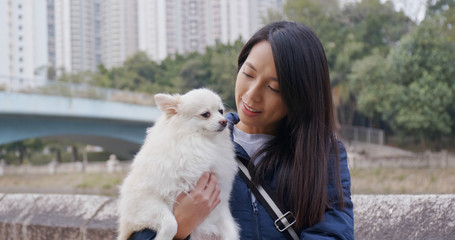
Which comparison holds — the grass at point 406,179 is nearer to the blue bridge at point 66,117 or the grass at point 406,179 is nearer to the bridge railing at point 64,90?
the blue bridge at point 66,117

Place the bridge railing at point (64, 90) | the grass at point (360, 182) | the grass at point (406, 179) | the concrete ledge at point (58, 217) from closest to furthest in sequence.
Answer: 1. the concrete ledge at point (58, 217)
2. the grass at point (406, 179)
3. the grass at point (360, 182)
4. the bridge railing at point (64, 90)

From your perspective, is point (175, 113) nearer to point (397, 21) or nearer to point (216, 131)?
point (216, 131)

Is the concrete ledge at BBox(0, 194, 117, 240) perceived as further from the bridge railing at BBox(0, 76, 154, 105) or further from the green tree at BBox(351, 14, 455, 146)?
the green tree at BBox(351, 14, 455, 146)

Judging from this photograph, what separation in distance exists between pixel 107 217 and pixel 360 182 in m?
14.5

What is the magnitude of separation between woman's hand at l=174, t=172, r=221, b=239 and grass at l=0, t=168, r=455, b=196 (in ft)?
29.3

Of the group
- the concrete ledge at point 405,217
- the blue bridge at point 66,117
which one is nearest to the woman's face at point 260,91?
the concrete ledge at point 405,217

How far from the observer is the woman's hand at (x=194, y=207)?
181 cm

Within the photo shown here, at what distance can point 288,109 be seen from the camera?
186cm

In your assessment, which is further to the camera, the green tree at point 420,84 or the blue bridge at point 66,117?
the green tree at point 420,84

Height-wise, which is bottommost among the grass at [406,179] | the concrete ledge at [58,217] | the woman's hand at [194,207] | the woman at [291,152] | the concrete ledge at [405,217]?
the grass at [406,179]

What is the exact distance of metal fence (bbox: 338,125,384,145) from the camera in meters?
27.2

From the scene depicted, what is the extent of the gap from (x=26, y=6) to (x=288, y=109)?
33391mm

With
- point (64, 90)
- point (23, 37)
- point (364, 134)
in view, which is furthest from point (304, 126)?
point (23, 37)

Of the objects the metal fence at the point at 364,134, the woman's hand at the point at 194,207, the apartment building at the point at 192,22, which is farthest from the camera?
the apartment building at the point at 192,22
